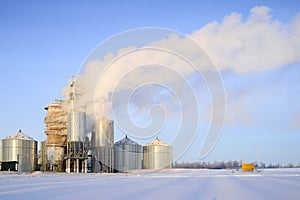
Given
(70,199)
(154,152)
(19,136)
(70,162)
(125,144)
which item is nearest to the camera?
(70,199)

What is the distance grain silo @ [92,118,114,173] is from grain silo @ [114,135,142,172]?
8.24 ft

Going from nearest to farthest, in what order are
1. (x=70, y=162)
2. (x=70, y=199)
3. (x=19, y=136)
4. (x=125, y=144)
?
1. (x=70, y=199)
2. (x=70, y=162)
3. (x=19, y=136)
4. (x=125, y=144)

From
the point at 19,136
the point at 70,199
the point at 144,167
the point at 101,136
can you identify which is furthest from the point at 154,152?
the point at 70,199

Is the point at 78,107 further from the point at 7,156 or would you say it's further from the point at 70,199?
the point at 70,199

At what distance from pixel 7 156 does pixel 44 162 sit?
21.9ft

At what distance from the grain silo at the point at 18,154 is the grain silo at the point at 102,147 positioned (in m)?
11.0

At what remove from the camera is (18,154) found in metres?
62.5

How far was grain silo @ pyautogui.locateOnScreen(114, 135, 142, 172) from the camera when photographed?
6681cm

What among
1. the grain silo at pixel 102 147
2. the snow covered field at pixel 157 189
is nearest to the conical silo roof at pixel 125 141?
the grain silo at pixel 102 147

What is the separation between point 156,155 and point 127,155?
812 centimetres

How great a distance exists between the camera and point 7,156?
62000mm

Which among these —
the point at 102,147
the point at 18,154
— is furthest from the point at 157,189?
the point at 18,154

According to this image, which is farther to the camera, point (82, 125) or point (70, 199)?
point (82, 125)

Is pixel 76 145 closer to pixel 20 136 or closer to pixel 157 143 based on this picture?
pixel 20 136
